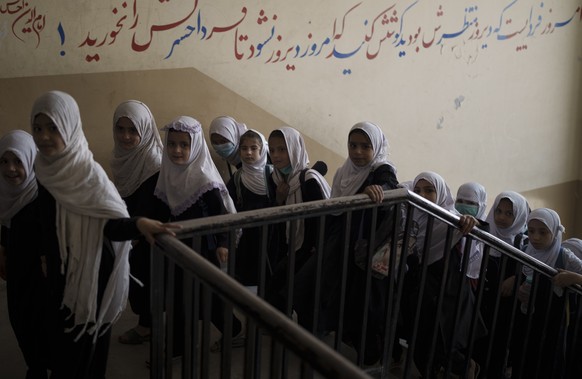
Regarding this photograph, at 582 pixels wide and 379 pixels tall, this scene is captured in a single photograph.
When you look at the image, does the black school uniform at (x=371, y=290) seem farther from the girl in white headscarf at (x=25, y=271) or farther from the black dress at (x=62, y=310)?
the girl in white headscarf at (x=25, y=271)

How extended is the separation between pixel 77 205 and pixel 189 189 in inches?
37.3

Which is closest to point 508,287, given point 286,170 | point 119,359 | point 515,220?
point 515,220

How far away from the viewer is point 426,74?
6062mm

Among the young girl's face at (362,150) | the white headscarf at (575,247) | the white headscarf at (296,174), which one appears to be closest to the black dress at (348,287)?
the young girl's face at (362,150)

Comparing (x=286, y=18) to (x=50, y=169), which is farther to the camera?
(x=286, y=18)

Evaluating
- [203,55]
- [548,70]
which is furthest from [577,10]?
[203,55]

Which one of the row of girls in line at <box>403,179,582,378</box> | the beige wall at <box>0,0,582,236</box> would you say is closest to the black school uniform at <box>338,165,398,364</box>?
the row of girls in line at <box>403,179,582,378</box>

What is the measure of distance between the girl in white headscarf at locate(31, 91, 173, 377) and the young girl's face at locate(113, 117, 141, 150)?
3.65 feet

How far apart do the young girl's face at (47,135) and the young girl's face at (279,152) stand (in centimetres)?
159

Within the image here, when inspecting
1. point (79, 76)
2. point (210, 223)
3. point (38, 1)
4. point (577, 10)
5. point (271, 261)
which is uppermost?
point (577, 10)

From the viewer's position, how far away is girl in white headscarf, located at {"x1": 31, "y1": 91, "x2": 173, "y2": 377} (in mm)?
2158

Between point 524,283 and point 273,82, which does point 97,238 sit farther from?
point 273,82

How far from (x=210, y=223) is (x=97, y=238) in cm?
49

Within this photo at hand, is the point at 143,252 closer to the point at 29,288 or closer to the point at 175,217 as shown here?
the point at 175,217
